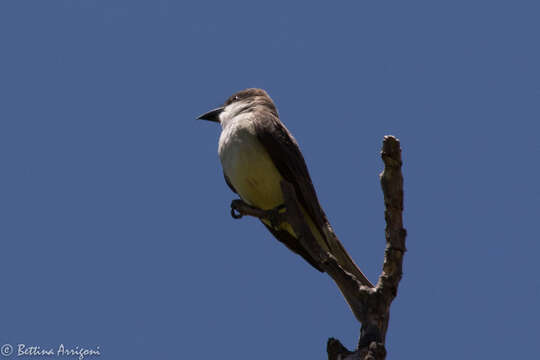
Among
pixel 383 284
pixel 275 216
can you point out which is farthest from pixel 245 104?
pixel 383 284

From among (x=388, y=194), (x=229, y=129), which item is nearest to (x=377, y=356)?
(x=388, y=194)

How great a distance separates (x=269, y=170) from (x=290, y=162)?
277 millimetres

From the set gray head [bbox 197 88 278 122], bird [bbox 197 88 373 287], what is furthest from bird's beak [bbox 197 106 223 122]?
bird [bbox 197 88 373 287]

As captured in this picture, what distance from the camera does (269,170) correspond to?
874 centimetres

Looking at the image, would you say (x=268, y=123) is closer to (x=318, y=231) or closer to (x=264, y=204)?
(x=264, y=204)

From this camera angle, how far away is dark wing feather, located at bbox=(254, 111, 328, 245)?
8.46 meters

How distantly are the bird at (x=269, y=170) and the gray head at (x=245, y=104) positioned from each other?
825 millimetres

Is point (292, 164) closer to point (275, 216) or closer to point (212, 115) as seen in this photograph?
point (275, 216)

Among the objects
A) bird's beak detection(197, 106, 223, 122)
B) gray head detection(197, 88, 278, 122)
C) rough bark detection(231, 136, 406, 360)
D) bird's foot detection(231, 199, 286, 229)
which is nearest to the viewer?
rough bark detection(231, 136, 406, 360)

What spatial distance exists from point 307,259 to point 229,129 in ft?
6.52

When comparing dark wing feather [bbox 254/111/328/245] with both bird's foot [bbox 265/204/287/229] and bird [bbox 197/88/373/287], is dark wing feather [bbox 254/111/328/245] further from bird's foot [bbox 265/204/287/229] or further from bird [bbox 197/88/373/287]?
bird's foot [bbox 265/204/287/229]

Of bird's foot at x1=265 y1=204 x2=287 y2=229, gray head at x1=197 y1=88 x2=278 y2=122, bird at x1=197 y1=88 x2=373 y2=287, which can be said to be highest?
gray head at x1=197 y1=88 x2=278 y2=122

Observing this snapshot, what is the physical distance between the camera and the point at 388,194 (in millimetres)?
6070

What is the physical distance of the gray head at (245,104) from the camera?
10.1 m
